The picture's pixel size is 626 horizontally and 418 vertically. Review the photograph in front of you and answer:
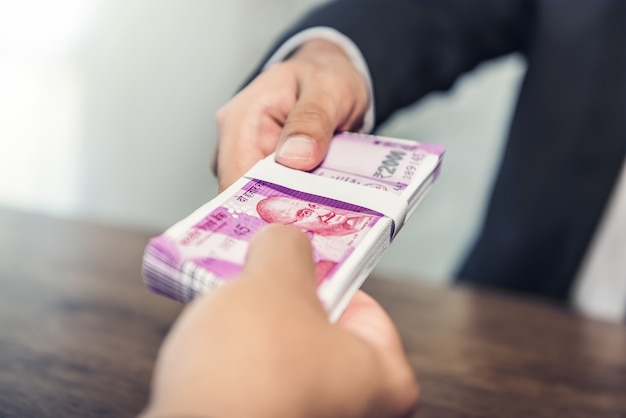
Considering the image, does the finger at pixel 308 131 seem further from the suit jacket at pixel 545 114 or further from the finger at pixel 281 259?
the suit jacket at pixel 545 114

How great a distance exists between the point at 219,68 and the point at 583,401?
2.23 feet

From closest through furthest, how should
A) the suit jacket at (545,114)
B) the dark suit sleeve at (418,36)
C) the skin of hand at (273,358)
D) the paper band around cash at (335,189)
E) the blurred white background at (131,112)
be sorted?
1. the skin of hand at (273,358)
2. the paper band around cash at (335,189)
3. the dark suit sleeve at (418,36)
4. the suit jacket at (545,114)
5. the blurred white background at (131,112)

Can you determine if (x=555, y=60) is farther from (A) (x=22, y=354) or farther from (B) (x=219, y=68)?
(A) (x=22, y=354)

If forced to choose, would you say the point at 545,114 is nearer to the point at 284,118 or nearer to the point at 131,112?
the point at 284,118

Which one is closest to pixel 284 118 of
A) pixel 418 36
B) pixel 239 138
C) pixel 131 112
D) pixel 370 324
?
pixel 239 138

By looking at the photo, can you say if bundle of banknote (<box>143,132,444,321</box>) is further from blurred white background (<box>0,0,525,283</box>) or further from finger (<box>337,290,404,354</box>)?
blurred white background (<box>0,0,525,283</box>)

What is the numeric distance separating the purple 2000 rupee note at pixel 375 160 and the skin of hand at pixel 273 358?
0.10 meters

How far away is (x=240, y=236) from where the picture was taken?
0.82ft

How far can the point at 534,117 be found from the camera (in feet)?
2.36

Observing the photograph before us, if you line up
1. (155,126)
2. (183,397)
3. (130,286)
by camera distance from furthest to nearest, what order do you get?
1. (155,126)
2. (130,286)
3. (183,397)

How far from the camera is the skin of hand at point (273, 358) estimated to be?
17 cm

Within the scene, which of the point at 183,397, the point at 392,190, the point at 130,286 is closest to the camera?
the point at 183,397

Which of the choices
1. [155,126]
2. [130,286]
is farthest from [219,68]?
[130,286]

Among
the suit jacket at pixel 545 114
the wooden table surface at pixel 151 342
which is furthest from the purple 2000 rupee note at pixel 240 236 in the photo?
the suit jacket at pixel 545 114
